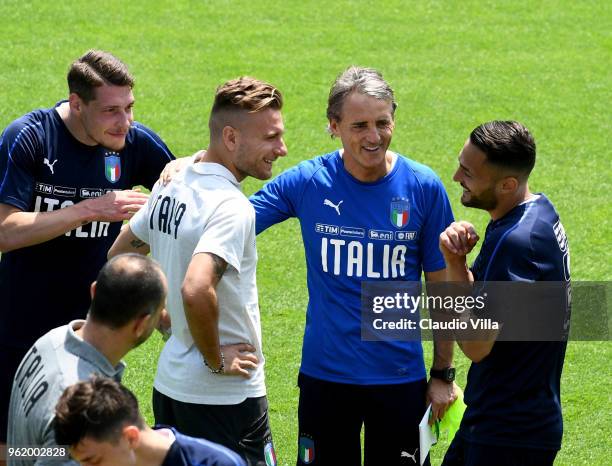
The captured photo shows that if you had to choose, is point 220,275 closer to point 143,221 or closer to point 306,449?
point 143,221

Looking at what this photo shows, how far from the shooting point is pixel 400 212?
533 centimetres

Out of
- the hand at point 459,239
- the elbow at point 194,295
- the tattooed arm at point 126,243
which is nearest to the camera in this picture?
the elbow at point 194,295

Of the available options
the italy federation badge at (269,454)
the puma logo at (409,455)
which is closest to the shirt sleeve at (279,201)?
the italy federation badge at (269,454)

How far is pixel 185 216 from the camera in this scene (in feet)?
15.6

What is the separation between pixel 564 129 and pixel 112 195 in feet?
25.2

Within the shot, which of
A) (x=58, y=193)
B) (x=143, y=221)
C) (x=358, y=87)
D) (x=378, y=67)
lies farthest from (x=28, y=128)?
(x=378, y=67)

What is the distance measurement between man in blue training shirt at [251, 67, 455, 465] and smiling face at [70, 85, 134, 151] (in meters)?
0.99

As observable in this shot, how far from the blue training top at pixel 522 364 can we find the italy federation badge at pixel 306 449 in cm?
93

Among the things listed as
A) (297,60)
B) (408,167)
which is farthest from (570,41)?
(408,167)

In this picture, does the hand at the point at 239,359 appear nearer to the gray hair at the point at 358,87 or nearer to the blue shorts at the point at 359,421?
the blue shorts at the point at 359,421

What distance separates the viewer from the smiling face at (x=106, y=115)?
5.61 metres

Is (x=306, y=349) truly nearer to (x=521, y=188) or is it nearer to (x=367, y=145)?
(x=367, y=145)

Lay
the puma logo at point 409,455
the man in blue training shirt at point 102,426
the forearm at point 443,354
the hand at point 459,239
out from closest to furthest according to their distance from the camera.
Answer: the man in blue training shirt at point 102,426 → the hand at point 459,239 → the forearm at point 443,354 → the puma logo at point 409,455

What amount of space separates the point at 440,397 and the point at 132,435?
2080mm
